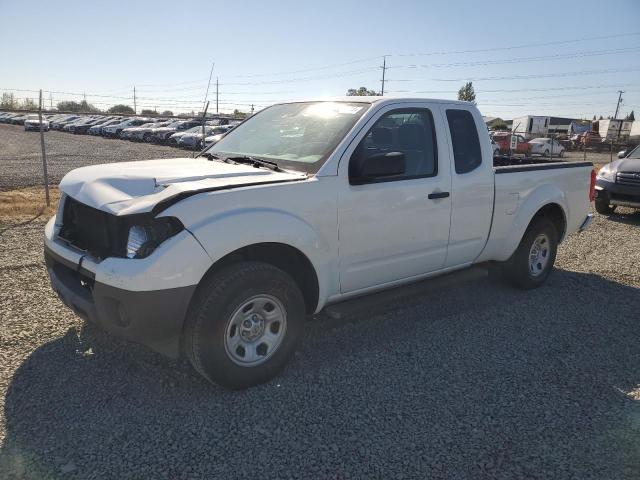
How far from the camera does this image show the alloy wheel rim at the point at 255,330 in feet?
10.2

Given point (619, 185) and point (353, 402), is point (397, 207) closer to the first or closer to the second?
point (353, 402)

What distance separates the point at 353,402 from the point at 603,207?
876 cm

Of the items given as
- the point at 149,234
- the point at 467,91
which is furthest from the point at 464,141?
the point at 467,91

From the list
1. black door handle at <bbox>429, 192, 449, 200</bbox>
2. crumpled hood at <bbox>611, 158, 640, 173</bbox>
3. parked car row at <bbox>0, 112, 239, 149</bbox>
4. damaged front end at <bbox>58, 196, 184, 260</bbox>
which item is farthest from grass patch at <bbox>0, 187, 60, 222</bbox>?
parked car row at <bbox>0, 112, 239, 149</bbox>

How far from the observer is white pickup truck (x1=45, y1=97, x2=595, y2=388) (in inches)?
112

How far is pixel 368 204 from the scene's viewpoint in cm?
358

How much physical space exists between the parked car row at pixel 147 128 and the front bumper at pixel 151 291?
2235cm

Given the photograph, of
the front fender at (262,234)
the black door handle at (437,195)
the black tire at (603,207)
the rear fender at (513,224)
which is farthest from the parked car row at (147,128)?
the front fender at (262,234)

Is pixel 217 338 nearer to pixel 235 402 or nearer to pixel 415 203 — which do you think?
pixel 235 402

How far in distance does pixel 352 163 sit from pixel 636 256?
210 inches

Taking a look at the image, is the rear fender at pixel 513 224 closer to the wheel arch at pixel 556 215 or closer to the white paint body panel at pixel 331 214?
the white paint body panel at pixel 331 214

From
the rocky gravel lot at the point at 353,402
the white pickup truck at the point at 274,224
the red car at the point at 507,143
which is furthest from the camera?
the red car at the point at 507,143

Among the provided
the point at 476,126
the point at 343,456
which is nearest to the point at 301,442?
the point at 343,456

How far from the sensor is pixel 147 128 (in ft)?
113
